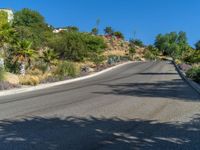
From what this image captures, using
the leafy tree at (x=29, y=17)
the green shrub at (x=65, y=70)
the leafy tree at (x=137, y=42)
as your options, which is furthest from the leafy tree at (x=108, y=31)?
the green shrub at (x=65, y=70)

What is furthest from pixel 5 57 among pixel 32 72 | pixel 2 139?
pixel 2 139

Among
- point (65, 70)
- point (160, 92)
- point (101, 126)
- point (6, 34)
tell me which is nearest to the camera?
point (101, 126)

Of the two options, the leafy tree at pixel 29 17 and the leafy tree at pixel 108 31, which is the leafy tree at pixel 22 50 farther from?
the leafy tree at pixel 108 31

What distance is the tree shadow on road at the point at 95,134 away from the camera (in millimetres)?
9141

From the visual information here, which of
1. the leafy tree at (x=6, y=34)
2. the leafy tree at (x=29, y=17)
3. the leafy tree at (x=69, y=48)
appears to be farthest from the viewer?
the leafy tree at (x=29, y=17)

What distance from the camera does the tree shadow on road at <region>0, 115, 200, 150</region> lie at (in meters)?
9.14

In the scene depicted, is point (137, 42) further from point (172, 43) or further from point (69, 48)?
point (69, 48)

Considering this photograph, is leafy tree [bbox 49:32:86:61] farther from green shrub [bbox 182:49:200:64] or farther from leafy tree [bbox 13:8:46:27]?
leafy tree [bbox 13:8:46:27]

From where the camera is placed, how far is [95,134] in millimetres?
10477

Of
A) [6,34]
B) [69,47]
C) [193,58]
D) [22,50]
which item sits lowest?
[193,58]

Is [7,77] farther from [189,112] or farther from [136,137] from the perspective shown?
[136,137]

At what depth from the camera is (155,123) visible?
12.3 metres

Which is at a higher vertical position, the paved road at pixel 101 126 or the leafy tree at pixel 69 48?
the leafy tree at pixel 69 48

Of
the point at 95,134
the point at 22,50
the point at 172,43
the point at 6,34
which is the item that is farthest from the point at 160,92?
the point at 172,43
